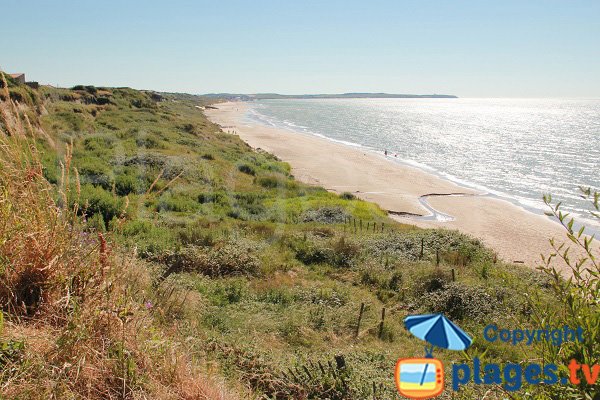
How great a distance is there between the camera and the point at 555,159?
57938 mm

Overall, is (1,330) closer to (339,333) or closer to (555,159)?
(339,333)

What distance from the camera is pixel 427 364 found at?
6.12 feet

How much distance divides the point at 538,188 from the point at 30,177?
44.4m

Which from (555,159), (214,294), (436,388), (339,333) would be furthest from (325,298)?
(555,159)

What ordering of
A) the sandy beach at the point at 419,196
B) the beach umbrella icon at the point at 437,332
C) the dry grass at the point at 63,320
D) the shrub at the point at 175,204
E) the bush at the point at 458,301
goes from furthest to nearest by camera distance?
the sandy beach at the point at 419,196, the shrub at the point at 175,204, the bush at the point at 458,301, the dry grass at the point at 63,320, the beach umbrella icon at the point at 437,332

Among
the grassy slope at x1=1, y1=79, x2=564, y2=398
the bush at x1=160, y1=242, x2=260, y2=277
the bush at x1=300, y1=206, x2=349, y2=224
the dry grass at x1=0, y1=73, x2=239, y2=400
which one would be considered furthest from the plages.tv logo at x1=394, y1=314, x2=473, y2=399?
the bush at x1=300, y1=206, x2=349, y2=224

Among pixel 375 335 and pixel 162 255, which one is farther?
pixel 162 255

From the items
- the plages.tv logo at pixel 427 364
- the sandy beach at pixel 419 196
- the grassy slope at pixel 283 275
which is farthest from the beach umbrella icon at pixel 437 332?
the sandy beach at pixel 419 196

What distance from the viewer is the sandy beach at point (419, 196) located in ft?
85.1

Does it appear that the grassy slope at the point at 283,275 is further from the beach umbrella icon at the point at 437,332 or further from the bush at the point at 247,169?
the bush at the point at 247,169

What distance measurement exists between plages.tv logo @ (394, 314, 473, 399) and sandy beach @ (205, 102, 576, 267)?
22.1 meters

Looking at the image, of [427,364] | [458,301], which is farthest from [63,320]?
[458,301]

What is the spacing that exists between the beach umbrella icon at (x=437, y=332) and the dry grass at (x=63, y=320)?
2198 millimetres

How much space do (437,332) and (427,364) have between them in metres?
0.18
